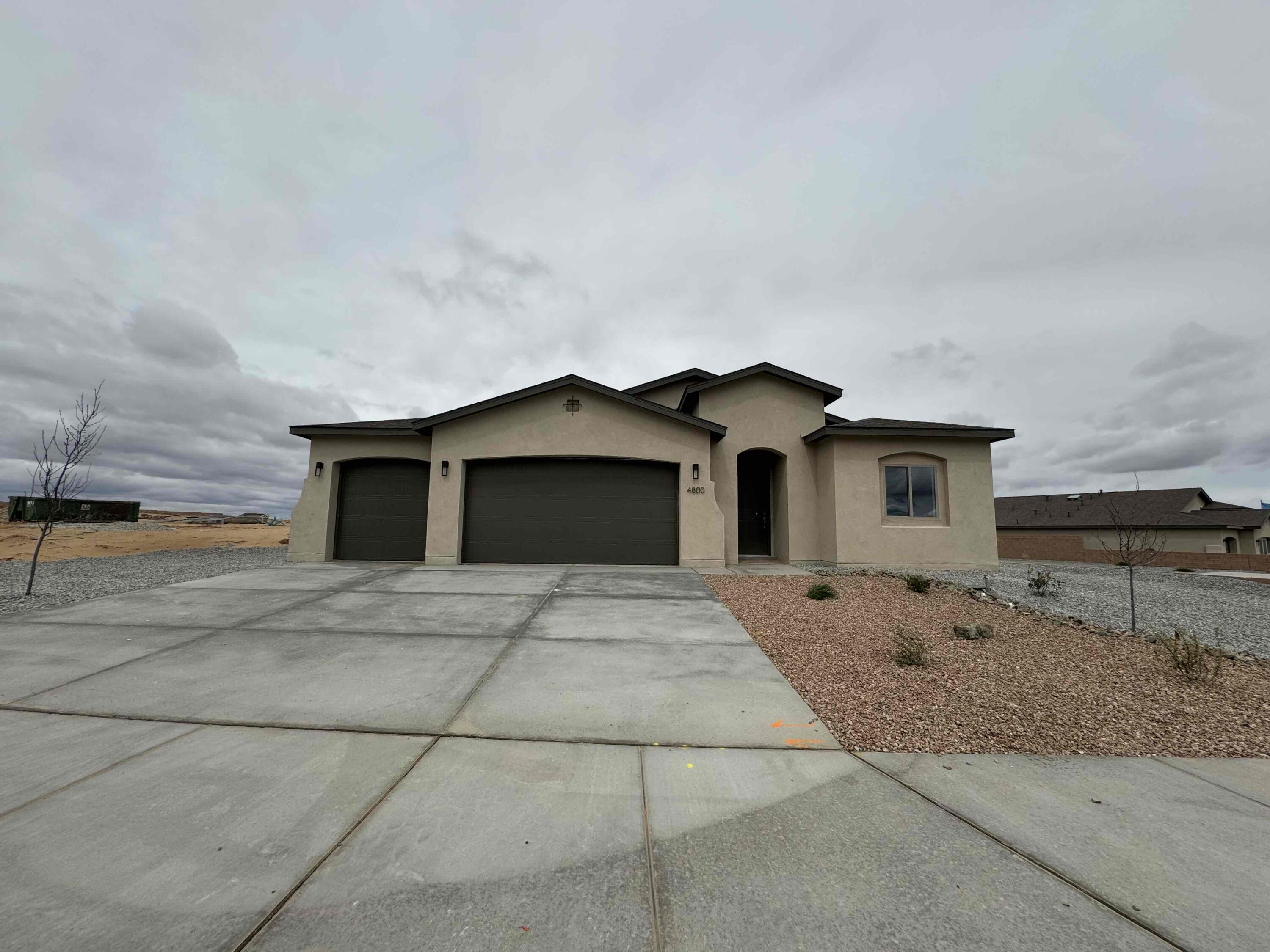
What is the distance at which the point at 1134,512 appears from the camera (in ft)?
99.8

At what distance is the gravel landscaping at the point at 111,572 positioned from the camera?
767cm

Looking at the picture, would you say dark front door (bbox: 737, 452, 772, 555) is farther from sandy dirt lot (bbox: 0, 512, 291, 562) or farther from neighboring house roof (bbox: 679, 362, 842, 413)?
sandy dirt lot (bbox: 0, 512, 291, 562)

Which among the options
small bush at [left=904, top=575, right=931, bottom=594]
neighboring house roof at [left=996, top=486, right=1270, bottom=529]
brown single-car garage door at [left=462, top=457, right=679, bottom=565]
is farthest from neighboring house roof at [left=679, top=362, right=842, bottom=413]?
neighboring house roof at [left=996, top=486, right=1270, bottom=529]

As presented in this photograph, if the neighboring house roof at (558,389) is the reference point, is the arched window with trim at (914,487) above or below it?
below

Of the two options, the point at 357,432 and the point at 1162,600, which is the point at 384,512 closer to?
the point at 357,432

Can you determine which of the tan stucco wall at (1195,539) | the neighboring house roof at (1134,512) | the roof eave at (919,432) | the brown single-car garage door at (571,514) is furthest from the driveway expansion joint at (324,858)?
the neighboring house roof at (1134,512)

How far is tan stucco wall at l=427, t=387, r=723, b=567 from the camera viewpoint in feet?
38.1

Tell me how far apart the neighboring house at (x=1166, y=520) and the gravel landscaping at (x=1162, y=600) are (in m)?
17.7

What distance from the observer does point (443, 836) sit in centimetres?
227

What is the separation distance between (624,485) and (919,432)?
7104 mm

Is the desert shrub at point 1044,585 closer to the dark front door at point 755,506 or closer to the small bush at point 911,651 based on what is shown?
the small bush at point 911,651

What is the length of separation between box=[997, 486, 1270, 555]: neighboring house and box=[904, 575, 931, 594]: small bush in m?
23.4

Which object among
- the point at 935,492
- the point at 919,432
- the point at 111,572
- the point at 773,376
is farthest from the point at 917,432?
the point at 111,572

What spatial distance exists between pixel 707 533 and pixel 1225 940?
990 centimetres
